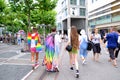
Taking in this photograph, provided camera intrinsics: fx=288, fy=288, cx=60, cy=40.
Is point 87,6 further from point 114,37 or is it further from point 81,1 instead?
point 114,37

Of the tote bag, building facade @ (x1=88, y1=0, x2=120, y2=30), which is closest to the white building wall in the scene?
building facade @ (x1=88, y1=0, x2=120, y2=30)

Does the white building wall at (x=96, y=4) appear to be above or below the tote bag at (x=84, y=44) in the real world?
above

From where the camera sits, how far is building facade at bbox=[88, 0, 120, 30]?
65312 millimetres

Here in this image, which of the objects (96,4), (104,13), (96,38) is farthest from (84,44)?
(96,4)

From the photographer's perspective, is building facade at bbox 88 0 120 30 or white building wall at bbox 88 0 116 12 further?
white building wall at bbox 88 0 116 12

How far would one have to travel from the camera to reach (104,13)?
75.2 metres

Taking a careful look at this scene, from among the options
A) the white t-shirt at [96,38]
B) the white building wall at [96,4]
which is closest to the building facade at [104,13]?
the white building wall at [96,4]

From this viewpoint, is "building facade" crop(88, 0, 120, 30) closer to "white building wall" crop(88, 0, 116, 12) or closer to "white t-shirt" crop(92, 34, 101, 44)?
"white building wall" crop(88, 0, 116, 12)

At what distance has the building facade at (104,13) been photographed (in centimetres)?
6531

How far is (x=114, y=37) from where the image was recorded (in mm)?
13977

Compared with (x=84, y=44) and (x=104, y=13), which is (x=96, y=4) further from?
(x=84, y=44)

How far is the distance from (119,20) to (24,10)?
39.4 meters

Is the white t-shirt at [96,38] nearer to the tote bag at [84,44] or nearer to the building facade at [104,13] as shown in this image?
the tote bag at [84,44]

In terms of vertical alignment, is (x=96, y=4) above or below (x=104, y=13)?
above
